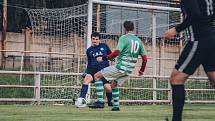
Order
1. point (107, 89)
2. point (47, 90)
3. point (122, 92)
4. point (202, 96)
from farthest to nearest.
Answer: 1. point (202, 96)
2. point (122, 92)
3. point (47, 90)
4. point (107, 89)

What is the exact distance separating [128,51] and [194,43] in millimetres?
4194

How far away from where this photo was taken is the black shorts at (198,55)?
5.45 meters

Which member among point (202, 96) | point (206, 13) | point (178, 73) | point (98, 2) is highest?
point (98, 2)

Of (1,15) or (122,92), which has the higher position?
(1,15)

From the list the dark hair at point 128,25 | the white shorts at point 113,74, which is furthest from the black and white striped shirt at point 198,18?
the white shorts at point 113,74

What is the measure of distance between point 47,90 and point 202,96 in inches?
204

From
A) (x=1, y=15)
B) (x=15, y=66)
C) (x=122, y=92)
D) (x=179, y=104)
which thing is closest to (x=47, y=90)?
(x=122, y=92)

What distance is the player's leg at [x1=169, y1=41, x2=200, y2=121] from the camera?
215 inches

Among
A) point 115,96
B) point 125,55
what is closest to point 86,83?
point 115,96

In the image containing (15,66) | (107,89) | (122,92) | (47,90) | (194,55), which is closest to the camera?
(194,55)

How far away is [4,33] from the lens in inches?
979

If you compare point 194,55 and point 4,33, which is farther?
point 4,33

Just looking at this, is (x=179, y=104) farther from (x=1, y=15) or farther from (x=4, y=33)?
(x=1, y=15)

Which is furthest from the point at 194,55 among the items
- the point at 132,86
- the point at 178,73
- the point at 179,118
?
the point at 132,86
